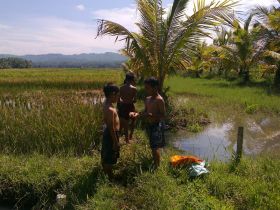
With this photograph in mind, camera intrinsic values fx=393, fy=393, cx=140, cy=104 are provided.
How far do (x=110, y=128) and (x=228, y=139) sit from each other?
4.65 meters

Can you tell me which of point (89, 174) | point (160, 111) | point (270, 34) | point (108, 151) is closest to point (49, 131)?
point (89, 174)

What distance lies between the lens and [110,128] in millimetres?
5289

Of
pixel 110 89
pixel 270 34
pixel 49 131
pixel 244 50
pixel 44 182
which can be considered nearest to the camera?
pixel 110 89

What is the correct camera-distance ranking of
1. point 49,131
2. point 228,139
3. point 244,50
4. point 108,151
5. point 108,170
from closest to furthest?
1. point 108,151
2. point 108,170
3. point 49,131
4. point 228,139
5. point 244,50

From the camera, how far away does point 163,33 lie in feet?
36.6

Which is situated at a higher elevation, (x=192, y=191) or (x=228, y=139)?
(x=192, y=191)

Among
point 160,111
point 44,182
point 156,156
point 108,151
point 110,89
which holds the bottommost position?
point 44,182

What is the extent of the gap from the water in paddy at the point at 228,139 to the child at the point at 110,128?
6.92ft

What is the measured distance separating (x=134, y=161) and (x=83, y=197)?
3.60 feet

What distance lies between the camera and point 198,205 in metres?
4.55

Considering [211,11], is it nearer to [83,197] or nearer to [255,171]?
[255,171]

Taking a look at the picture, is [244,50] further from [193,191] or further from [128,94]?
[193,191]

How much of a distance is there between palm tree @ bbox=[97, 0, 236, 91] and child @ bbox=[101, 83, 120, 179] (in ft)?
19.5

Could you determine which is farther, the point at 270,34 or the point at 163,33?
the point at 270,34
